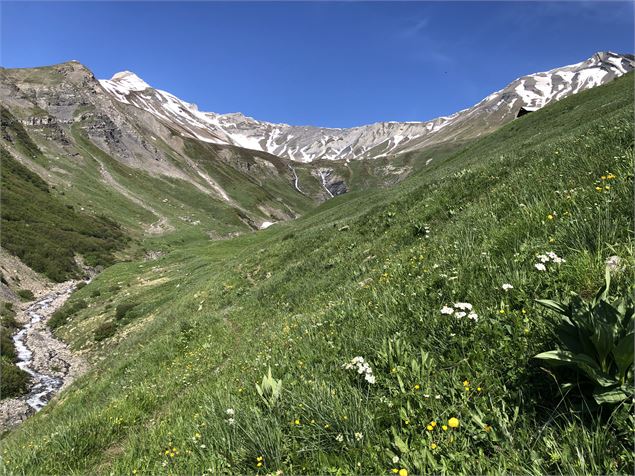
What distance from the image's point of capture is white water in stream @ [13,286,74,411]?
72.2 ft

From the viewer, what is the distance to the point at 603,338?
3.05 m

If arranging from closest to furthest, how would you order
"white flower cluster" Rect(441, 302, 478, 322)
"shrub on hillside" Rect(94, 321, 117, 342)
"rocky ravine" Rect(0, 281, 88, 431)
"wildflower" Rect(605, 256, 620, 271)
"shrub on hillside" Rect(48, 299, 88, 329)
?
1. "wildflower" Rect(605, 256, 620, 271)
2. "white flower cluster" Rect(441, 302, 478, 322)
3. "rocky ravine" Rect(0, 281, 88, 431)
4. "shrub on hillside" Rect(94, 321, 117, 342)
5. "shrub on hillside" Rect(48, 299, 88, 329)

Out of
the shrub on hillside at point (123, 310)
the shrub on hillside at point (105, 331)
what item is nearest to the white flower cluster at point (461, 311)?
the shrub on hillside at point (105, 331)

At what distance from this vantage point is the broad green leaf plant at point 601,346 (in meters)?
2.93

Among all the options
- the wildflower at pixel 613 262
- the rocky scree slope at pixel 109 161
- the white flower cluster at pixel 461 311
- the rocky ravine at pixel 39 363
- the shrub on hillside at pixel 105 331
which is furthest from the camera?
the rocky scree slope at pixel 109 161

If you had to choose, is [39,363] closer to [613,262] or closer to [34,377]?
[34,377]

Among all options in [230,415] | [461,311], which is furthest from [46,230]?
[461,311]

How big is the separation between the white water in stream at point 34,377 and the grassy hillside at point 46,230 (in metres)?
16.3

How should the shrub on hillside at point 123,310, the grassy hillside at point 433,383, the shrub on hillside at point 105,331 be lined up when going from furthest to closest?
the shrub on hillside at point 123,310 < the shrub on hillside at point 105,331 < the grassy hillside at point 433,383

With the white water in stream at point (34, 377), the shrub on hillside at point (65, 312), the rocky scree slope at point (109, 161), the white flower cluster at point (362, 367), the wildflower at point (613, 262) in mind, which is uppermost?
the rocky scree slope at point (109, 161)

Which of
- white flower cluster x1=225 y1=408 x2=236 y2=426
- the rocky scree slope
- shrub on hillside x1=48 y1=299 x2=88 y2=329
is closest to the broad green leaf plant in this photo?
white flower cluster x1=225 y1=408 x2=236 y2=426

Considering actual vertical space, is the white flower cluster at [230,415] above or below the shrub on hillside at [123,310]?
above

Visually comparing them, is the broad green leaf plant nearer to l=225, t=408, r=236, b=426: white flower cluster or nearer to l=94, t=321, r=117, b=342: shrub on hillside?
l=225, t=408, r=236, b=426: white flower cluster

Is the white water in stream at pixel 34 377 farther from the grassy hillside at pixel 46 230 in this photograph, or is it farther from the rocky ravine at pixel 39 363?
the grassy hillside at pixel 46 230
